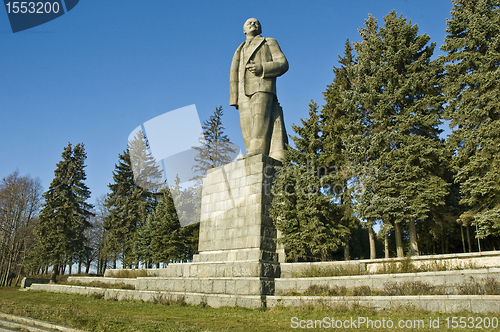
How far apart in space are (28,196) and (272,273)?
94.6 ft

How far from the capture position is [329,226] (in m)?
11.4

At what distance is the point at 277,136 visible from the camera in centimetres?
1284

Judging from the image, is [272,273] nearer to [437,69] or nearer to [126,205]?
[437,69]

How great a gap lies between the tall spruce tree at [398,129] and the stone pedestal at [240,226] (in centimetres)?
470

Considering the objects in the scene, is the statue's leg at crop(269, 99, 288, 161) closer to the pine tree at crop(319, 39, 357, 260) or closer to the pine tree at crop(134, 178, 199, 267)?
the pine tree at crop(319, 39, 357, 260)

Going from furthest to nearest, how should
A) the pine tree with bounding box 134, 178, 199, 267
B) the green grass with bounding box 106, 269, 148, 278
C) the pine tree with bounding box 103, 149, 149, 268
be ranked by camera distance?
the pine tree with bounding box 103, 149, 149, 268, the pine tree with bounding box 134, 178, 199, 267, the green grass with bounding box 106, 269, 148, 278

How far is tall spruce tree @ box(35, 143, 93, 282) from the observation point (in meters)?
26.5

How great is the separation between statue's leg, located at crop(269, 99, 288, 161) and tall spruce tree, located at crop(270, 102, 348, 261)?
37 cm

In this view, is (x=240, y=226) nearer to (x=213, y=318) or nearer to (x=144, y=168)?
(x=213, y=318)

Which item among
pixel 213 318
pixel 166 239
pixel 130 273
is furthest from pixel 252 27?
pixel 166 239

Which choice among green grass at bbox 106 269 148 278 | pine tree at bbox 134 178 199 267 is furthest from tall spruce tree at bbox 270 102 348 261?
pine tree at bbox 134 178 199 267

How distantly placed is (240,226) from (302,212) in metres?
2.01

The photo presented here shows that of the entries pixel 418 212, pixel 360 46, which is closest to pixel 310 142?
pixel 418 212

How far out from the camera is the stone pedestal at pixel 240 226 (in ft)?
33.9
